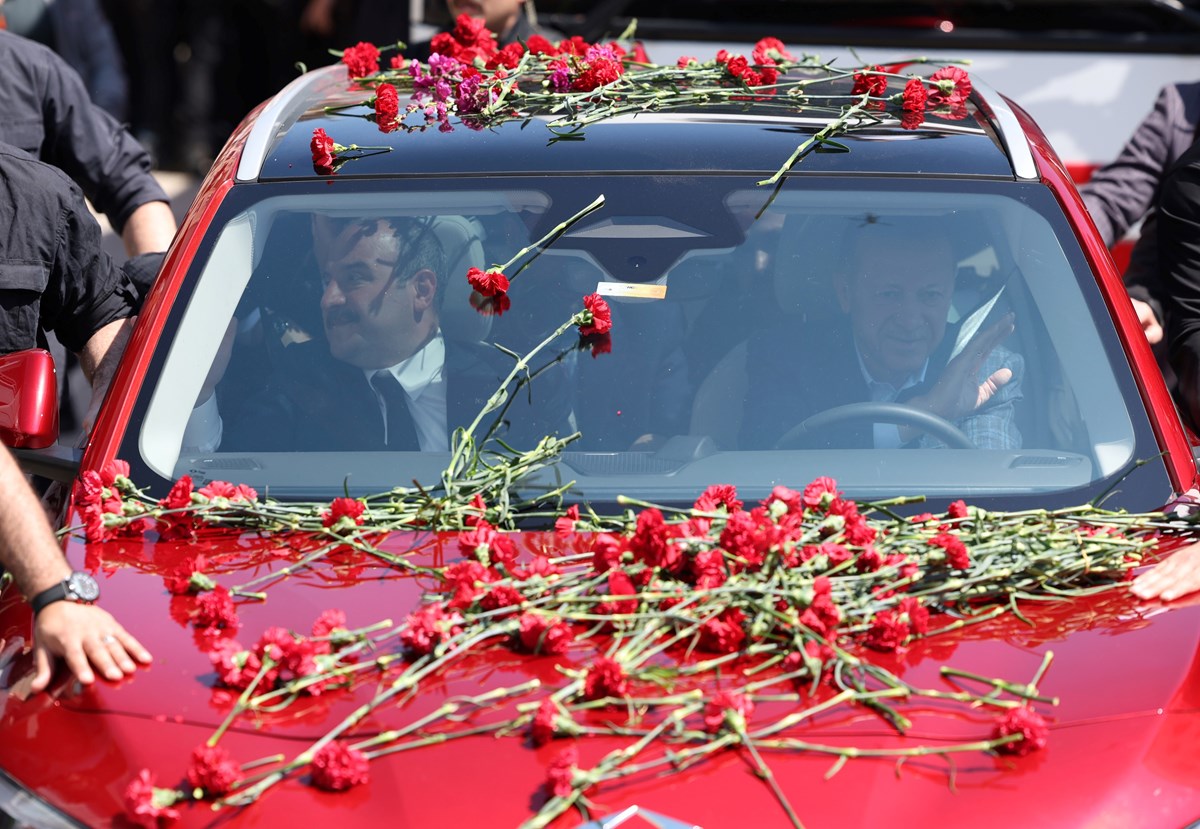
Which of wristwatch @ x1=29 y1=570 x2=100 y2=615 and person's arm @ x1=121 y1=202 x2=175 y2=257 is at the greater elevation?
wristwatch @ x1=29 y1=570 x2=100 y2=615

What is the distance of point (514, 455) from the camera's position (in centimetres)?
306

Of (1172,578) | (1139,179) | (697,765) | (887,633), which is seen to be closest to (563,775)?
(697,765)

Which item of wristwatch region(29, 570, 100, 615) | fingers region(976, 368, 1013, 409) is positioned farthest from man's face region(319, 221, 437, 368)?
fingers region(976, 368, 1013, 409)

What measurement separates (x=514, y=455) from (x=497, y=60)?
145 centimetres

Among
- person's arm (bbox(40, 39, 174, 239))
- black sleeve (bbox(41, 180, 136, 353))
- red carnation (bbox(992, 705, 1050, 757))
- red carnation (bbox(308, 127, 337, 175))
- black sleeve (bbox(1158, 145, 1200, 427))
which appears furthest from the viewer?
person's arm (bbox(40, 39, 174, 239))

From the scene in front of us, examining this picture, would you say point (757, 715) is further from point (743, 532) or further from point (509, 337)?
point (509, 337)

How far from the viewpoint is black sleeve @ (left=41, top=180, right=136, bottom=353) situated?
4039 millimetres

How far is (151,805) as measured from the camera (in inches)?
86.4

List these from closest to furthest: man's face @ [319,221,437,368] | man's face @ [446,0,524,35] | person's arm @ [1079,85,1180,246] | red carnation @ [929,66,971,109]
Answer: man's face @ [319,221,437,368] → red carnation @ [929,66,971,109] → person's arm @ [1079,85,1180,246] → man's face @ [446,0,524,35]

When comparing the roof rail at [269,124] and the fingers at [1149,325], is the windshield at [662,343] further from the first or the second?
the fingers at [1149,325]

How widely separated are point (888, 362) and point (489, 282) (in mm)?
772

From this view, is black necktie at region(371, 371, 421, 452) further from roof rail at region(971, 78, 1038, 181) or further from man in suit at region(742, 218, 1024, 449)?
roof rail at region(971, 78, 1038, 181)

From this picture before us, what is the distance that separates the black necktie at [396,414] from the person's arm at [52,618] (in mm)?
646

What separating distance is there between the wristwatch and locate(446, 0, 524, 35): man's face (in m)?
3.88
